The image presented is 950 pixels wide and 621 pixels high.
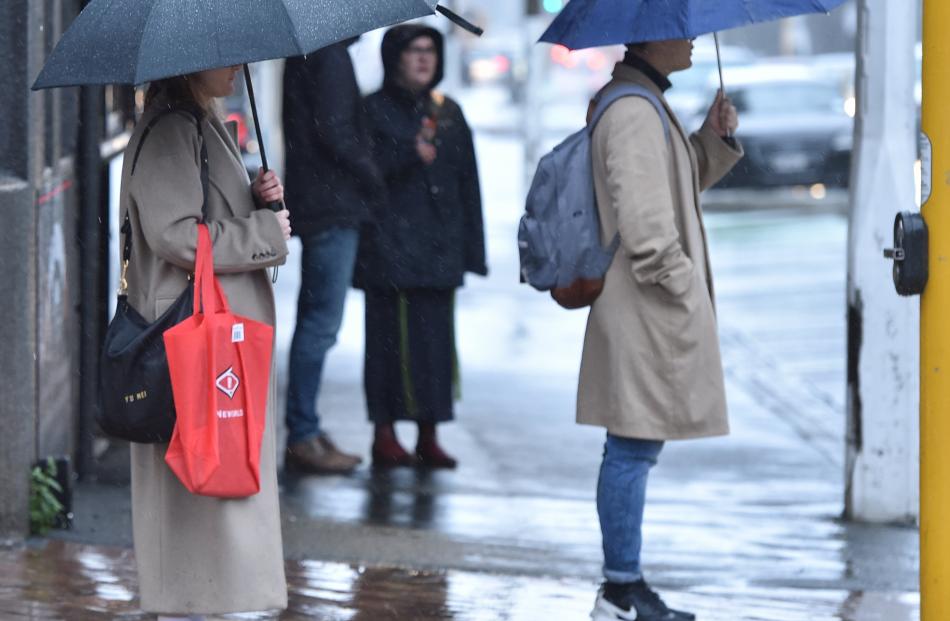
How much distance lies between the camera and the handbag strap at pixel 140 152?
4.35 metres

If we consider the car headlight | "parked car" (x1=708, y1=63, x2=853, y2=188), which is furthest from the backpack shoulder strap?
the car headlight

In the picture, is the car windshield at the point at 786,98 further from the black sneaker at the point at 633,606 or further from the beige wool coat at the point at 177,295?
the beige wool coat at the point at 177,295

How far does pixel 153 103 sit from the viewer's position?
4434 millimetres

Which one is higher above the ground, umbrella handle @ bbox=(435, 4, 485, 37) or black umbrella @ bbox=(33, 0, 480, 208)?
umbrella handle @ bbox=(435, 4, 485, 37)

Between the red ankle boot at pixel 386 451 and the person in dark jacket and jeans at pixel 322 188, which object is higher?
the person in dark jacket and jeans at pixel 322 188

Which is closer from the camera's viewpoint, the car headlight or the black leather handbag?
the black leather handbag

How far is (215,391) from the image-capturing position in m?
4.15

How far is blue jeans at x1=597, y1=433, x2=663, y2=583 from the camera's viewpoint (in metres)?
5.02

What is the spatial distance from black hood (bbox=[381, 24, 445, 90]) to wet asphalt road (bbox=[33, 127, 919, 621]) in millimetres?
1707

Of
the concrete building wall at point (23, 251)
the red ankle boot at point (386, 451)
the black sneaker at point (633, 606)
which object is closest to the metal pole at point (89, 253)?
the concrete building wall at point (23, 251)

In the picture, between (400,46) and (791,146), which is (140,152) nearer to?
(400,46)

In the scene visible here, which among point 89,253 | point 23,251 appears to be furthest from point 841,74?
point 23,251

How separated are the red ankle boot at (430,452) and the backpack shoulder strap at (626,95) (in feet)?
8.89

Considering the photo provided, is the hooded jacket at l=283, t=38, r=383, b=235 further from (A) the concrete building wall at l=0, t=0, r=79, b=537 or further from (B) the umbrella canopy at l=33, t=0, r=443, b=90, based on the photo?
(B) the umbrella canopy at l=33, t=0, r=443, b=90
